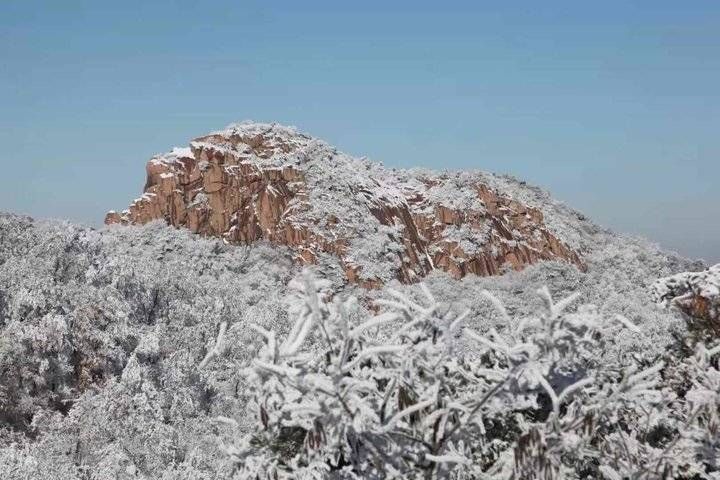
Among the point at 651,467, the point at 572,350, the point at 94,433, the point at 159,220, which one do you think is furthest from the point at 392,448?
the point at 159,220

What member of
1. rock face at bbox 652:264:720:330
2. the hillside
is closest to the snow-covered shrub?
the hillside

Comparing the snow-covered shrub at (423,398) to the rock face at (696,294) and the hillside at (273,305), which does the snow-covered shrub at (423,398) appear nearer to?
the hillside at (273,305)

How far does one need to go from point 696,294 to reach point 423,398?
19.2 ft

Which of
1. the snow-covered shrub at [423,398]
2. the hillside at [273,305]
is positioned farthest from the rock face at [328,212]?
the snow-covered shrub at [423,398]

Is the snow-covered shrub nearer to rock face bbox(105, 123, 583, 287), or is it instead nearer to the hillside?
the hillside

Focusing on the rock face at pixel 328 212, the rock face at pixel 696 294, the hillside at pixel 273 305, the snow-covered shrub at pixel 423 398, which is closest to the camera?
the snow-covered shrub at pixel 423 398

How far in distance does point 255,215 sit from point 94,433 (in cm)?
3844

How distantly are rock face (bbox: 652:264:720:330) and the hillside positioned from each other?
1.07ft

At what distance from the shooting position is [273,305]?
40844mm

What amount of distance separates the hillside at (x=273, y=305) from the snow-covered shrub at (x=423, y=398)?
3cm

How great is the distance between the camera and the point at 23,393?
82.4ft

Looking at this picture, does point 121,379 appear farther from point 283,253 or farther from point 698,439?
point 283,253

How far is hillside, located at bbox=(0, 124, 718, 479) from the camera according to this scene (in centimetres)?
480

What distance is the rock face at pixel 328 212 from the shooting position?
192 ft
